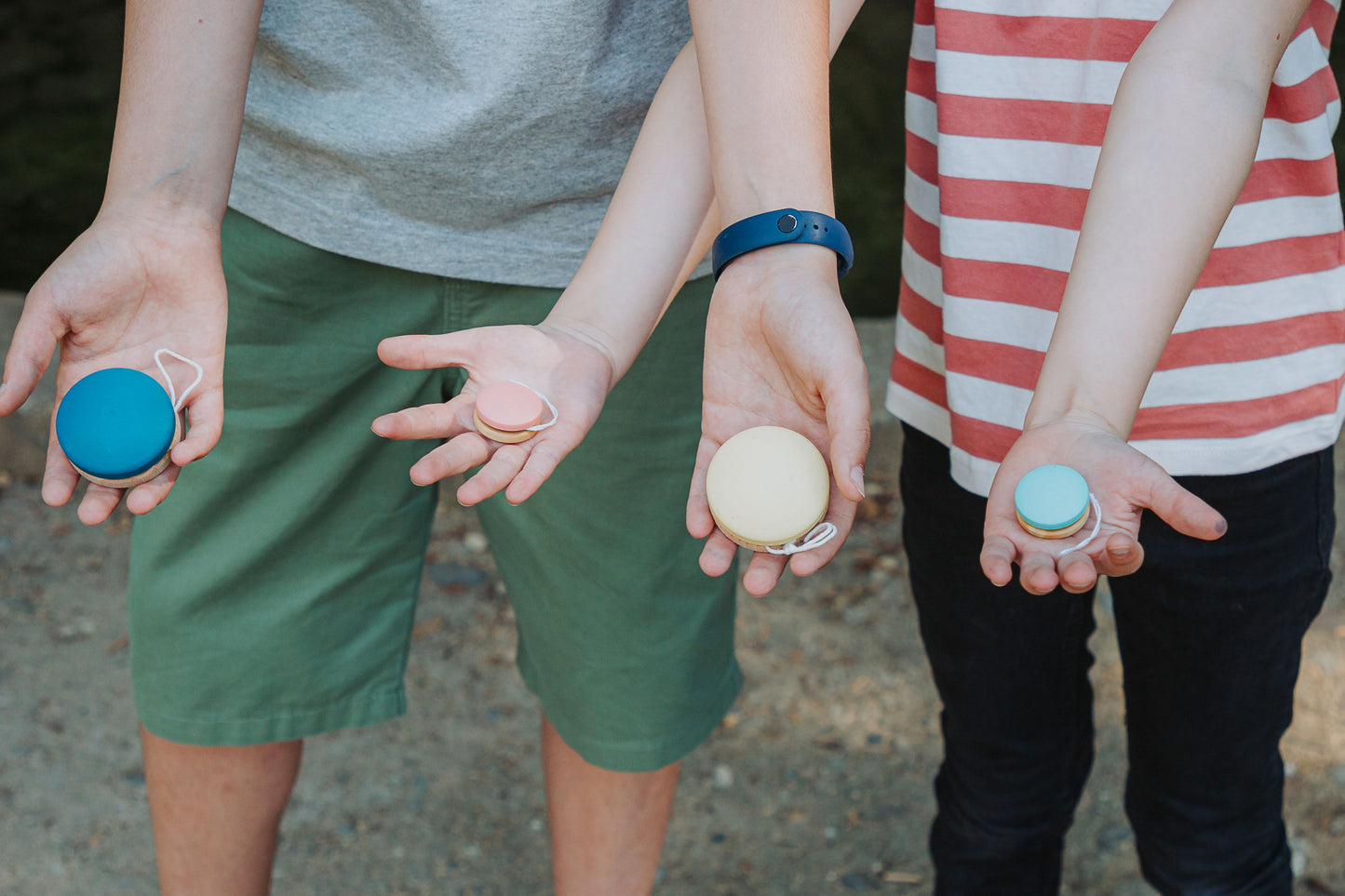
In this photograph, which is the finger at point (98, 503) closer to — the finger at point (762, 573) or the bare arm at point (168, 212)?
the bare arm at point (168, 212)

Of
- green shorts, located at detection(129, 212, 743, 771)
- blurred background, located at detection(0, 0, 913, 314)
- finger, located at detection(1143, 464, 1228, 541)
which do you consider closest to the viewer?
finger, located at detection(1143, 464, 1228, 541)

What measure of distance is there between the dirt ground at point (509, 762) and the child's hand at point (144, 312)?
124 cm

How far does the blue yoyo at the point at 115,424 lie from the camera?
1.29 metres

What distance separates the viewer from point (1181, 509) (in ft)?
3.43

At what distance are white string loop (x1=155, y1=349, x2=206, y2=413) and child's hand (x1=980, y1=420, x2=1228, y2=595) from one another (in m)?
0.88

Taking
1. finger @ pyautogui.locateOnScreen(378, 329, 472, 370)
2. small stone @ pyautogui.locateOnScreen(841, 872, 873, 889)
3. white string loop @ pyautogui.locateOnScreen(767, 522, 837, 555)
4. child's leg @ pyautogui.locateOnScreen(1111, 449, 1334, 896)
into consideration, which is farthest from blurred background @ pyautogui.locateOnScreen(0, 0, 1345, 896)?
finger @ pyautogui.locateOnScreen(378, 329, 472, 370)

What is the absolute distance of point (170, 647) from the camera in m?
1.61

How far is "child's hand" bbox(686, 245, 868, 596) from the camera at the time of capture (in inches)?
49.3

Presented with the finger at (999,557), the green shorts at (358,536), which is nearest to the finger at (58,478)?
the green shorts at (358,536)

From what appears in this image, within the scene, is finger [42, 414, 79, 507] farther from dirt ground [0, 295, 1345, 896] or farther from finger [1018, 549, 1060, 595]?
dirt ground [0, 295, 1345, 896]

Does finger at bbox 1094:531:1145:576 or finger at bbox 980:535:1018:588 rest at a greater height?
finger at bbox 1094:531:1145:576

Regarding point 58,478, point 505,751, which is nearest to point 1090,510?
point 58,478

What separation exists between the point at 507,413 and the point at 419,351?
12 cm

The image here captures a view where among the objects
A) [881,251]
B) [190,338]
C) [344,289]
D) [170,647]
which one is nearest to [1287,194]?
[344,289]
